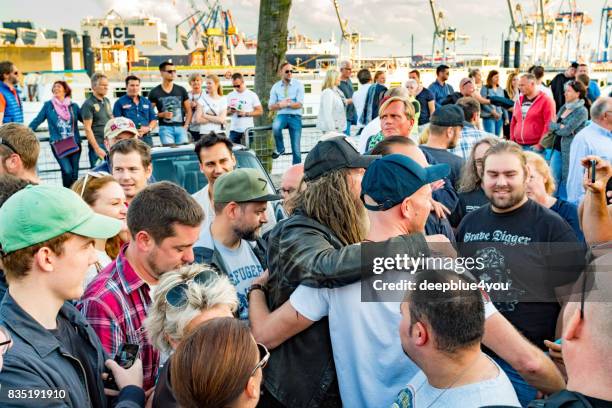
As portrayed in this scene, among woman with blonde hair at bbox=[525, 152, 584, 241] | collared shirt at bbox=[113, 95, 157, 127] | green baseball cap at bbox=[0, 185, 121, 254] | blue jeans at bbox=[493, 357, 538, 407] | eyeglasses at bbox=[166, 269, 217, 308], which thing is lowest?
blue jeans at bbox=[493, 357, 538, 407]

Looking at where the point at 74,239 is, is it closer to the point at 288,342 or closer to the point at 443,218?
the point at 288,342

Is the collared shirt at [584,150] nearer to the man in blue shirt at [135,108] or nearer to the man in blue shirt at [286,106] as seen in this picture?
the man in blue shirt at [286,106]

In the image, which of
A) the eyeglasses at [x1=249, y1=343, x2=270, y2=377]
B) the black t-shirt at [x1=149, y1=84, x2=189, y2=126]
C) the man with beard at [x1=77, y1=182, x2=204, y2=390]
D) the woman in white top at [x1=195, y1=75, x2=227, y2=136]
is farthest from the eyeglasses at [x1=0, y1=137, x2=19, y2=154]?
the woman in white top at [x1=195, y1=75, x2=227, y2=136]

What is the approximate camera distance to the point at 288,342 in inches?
92.7

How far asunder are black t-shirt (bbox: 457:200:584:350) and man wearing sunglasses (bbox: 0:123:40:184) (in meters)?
3.12

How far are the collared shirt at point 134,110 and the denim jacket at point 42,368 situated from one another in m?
6.88

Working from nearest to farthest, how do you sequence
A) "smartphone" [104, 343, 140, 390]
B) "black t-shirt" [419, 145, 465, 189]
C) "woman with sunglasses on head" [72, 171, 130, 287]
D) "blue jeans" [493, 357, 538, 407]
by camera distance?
Answer: "smartphone" [104, 343, 140, 390]
"blue jeans" [493, 357, 538, 407]
"woman with sunglasses on head" [72, 171, 130, 287]
"black t-shirt" [419, 145, 465, 189]

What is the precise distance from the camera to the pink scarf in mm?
8836

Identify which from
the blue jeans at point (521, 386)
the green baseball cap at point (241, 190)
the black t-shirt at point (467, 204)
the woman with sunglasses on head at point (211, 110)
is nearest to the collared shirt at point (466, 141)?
the black t-shirt at point (467, 204)

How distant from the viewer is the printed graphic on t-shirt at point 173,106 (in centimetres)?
959

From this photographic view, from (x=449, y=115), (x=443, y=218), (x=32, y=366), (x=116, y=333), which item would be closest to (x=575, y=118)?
(x=449, y=115)

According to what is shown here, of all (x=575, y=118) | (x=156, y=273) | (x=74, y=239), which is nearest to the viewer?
(x=74, y=239)

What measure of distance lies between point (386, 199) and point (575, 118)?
242 inches

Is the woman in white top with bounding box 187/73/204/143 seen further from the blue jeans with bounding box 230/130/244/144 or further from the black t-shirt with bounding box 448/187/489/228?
the black t-shirt with bounding box 448/187/489/228
